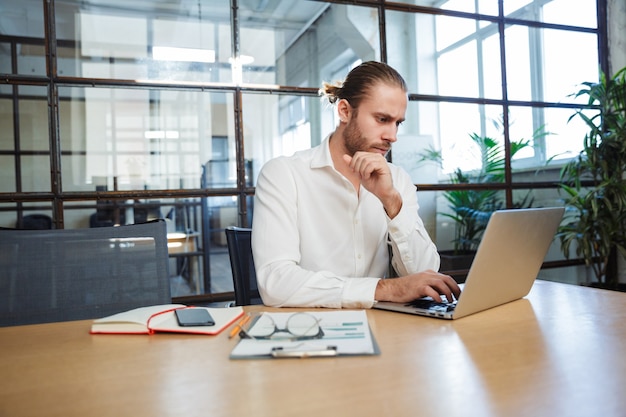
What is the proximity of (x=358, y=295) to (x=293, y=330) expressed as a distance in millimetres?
313

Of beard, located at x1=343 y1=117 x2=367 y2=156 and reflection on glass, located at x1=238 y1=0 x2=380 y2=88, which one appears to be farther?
reflection on glass, located at x1=238 y1=0 x2=380 y2=88

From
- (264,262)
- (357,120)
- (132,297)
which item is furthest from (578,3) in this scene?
(132,297)

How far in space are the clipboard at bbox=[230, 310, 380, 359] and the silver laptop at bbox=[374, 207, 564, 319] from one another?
0.20 meters

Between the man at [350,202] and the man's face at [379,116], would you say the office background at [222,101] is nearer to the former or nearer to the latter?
the man at [350,202]

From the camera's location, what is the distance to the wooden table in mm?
616

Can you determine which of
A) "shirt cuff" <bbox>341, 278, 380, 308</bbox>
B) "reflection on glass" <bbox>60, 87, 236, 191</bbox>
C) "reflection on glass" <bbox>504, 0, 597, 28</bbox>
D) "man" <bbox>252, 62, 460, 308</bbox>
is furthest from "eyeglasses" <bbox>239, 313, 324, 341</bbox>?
"reflection on glass" <bbox>504, 0, 597, 28</bbox>

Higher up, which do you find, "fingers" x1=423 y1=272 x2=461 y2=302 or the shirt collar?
the shirt collar

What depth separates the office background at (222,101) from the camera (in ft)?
8.06

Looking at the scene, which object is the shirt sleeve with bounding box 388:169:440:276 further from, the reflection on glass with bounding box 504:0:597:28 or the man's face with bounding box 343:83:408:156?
the reflection on glass with bounding box 504:0:597:28

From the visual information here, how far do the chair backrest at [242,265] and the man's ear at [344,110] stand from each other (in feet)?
1.70

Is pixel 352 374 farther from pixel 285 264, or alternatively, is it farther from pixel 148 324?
pixel 285 264

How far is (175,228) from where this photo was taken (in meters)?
2.71

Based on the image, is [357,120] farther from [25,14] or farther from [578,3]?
[578,3]

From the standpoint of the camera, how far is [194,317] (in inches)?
41.1
